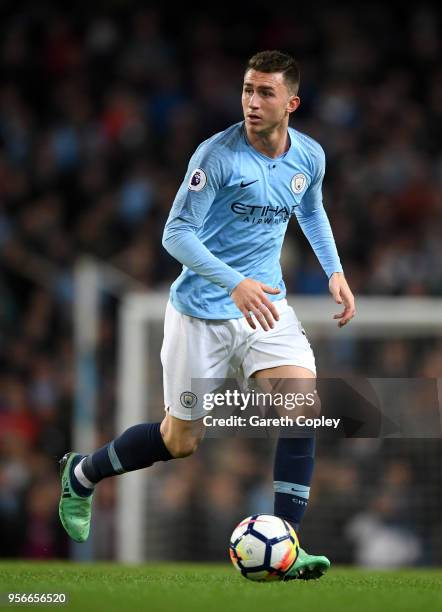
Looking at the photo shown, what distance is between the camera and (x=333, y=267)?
18.5 ft

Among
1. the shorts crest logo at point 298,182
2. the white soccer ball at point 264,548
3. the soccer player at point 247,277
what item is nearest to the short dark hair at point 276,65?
the soccer player at point 247,277

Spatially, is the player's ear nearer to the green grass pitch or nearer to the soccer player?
the soccer player

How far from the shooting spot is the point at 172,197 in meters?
11.8

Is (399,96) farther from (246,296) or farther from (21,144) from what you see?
(246,296)

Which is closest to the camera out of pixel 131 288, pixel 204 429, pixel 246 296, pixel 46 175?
pixel 246 296

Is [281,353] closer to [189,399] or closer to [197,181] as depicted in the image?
A: [189,399]

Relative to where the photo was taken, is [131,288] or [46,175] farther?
[46,175]

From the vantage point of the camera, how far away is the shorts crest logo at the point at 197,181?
204 inches

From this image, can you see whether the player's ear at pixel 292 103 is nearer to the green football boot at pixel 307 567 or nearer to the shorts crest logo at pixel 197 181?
the shorts crest logo at pixel 197 181

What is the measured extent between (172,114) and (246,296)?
798 centimetres

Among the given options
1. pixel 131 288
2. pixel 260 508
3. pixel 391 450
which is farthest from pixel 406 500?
pixel 131 288

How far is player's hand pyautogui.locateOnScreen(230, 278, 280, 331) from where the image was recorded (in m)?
4.93

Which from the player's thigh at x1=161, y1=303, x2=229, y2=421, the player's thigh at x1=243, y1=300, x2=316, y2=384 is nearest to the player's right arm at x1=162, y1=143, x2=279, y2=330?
the player's thigh at x1=243, y1=300, x2=316, y2=384

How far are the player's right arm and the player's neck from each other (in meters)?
0.24
